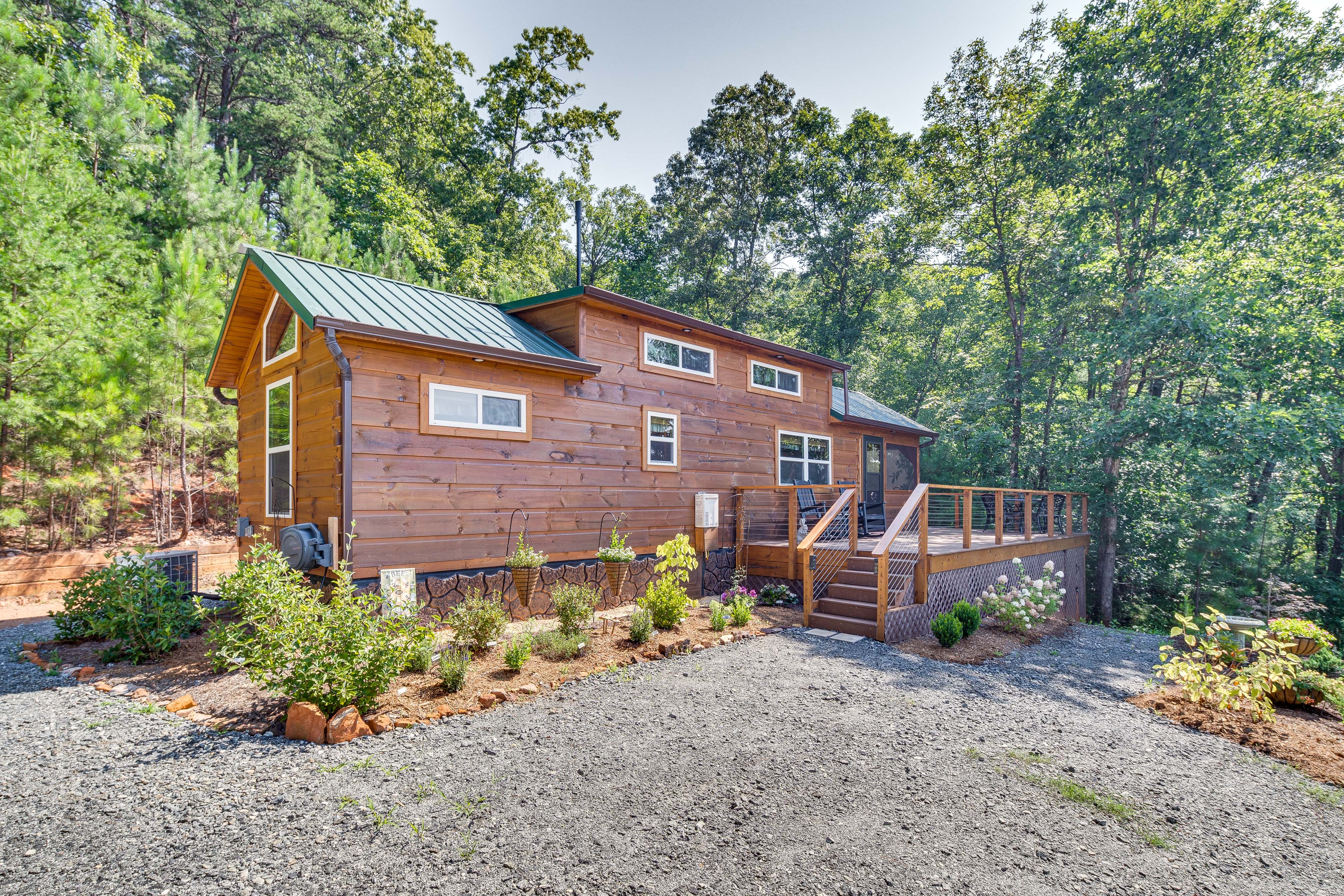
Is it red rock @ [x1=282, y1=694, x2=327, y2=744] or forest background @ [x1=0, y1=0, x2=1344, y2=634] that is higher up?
forest background @ [x1=0, y1=0, x2=1344, y2=634]

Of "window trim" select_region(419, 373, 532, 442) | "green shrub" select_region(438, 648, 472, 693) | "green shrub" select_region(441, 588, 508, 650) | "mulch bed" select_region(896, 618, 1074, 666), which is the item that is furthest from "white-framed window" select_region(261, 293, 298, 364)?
"mulch bed" select_region(896, 618, 1074, 666)

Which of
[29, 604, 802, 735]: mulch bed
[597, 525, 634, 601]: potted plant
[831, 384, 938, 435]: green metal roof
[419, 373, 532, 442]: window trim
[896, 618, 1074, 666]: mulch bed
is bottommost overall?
[896, 618, 1074, 666]: mulch bed

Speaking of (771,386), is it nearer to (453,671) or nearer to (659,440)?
(659,440)

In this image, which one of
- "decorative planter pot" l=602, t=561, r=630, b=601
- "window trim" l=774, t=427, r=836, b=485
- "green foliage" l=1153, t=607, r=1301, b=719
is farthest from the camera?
"window trim" l=774, t=427, r=836, b=485

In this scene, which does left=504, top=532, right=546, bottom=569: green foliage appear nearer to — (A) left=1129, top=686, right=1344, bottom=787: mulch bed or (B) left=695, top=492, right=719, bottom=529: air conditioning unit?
(B) left=695, top=492, right=719, bottom=529: air conditioning unit

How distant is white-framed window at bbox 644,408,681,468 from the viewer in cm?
867

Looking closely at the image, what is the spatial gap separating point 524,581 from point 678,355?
4.47 metres

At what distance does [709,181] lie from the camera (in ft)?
75.7

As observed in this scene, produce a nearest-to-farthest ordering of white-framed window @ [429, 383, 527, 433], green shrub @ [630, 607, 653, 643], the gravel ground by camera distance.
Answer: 1. the gravel ground
2. green shrub @ [630, 607, 653, 643]
3. white-framed window @ [429, 383, 527, 433]

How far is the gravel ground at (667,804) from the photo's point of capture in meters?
2.42

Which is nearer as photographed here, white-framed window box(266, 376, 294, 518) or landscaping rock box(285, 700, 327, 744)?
landscaping rock box(285, 700, 327, 744)

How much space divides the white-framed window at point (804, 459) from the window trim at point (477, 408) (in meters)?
5.46

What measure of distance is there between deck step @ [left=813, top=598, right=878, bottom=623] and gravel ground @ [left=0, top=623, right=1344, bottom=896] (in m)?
2.33

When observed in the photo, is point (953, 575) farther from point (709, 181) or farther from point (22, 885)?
point (709, 181)
